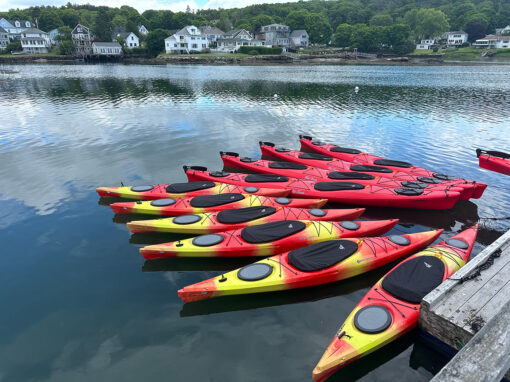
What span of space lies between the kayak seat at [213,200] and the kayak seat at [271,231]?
7.96 feet

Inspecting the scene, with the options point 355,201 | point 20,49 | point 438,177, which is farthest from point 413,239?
point 20,49

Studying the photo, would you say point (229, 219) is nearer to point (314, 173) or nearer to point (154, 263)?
point (154, 263)

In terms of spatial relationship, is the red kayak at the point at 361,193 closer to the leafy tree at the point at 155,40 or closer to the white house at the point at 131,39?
the leafy tree at the point at 155,40

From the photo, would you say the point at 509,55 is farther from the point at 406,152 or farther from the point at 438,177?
the point at 438,177

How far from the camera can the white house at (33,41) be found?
106 metres

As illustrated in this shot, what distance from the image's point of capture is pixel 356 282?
372 inches

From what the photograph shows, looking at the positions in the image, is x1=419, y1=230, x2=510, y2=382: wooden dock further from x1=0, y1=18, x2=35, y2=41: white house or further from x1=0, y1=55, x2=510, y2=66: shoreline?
x1=0, y1=18, x2=35, y2=41: white house

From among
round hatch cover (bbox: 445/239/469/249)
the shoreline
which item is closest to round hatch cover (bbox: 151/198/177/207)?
round hatch cover (bbox: 445/239/469/249)

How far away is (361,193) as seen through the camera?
13367 mm

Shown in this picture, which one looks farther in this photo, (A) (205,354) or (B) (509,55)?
(B) (509,55)

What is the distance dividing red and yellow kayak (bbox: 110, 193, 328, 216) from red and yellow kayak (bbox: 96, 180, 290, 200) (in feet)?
2.23

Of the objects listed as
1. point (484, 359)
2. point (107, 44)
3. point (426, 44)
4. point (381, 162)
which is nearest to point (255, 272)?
point (484, 359)

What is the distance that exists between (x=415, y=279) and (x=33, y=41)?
468ft

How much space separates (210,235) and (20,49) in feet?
465
